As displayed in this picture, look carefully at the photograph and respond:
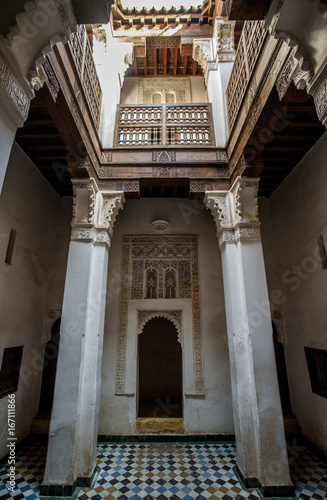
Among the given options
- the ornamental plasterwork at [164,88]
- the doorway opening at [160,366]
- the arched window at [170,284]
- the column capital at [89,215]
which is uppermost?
the ornamental plasterwork at [164,88]

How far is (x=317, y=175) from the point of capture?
3.60 m

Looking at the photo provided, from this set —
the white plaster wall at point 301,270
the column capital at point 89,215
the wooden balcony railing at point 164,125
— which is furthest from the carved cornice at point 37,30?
the white plaster wall at point 301,270

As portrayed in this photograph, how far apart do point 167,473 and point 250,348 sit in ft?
5.78

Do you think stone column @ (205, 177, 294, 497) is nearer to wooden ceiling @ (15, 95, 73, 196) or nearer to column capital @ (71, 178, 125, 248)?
column capital @ (71, 178, 125, 248)

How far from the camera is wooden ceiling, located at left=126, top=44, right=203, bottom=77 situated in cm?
543

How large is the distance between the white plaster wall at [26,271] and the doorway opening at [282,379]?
3806 millimetres

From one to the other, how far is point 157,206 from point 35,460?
408 centimetres

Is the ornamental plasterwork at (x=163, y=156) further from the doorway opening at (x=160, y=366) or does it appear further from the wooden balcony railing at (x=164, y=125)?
the doorway opening at (x=160, y=366)

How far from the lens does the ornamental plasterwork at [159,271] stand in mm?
4492

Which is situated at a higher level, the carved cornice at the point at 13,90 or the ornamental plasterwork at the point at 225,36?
the ornamental plasterwork at the point at 225,36

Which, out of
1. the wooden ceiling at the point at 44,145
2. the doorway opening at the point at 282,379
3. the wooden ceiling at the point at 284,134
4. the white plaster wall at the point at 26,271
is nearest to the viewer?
the wooden ceiling at the point at 284,134

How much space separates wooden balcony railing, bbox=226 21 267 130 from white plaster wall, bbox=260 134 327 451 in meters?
1.19

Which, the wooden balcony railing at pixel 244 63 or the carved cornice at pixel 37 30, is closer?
the carved cornice at pixel 37 30

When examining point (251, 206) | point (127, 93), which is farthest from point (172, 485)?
point (127, 93)
